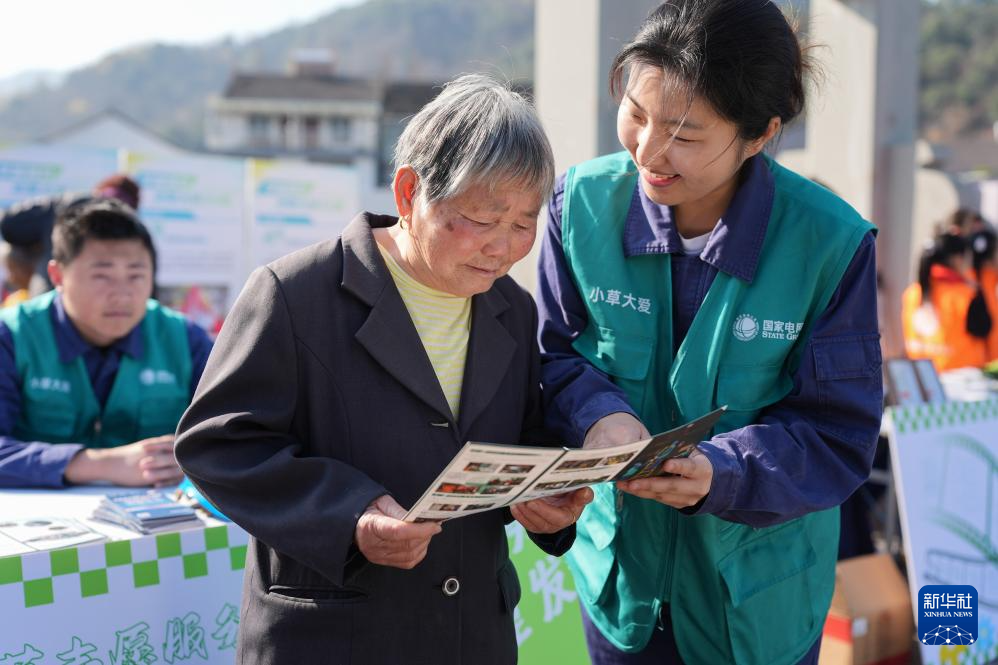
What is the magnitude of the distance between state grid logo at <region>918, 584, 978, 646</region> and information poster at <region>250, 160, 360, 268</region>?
229 inches

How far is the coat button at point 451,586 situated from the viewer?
147cm

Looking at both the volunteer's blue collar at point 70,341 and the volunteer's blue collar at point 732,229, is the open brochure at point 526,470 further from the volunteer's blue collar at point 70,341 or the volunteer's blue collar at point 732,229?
the volunteer's blue collar at point 70,341

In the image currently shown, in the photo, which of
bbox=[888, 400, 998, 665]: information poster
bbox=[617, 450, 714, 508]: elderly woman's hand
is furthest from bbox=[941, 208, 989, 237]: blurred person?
bbox=[617, 450, 714, 508]: elderly woman's hand

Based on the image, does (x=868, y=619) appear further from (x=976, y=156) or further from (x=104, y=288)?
(x=976, y=156)

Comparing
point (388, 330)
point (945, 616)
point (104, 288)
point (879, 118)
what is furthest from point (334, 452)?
point (879, 118)

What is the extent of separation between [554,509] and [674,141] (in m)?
0.66

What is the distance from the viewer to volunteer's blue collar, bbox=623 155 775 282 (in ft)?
5.44

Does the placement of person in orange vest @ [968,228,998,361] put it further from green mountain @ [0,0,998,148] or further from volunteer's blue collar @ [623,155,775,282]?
green mountain @ [0,0,998,148]

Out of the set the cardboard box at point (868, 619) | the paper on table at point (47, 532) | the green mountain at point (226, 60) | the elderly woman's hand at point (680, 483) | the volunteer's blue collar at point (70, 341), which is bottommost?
the cardboard box at point (868, 619)

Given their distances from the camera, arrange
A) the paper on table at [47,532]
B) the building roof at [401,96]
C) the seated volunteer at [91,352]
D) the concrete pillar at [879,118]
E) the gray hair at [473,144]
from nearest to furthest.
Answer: the gray hair at [473,144] → the paper on table at [47,532] → the seated volunteer at [91,352] → the concrete pillar at [879,118] → the building roof at [401,96]

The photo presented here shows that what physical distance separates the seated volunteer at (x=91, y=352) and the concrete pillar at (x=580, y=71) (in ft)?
6.59

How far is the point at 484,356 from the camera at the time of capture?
5.09 feet

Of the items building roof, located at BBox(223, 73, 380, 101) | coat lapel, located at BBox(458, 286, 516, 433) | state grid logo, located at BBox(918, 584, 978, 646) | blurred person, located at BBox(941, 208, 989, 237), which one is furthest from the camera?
building roof, located at BBox(223, 73, 380, 101)

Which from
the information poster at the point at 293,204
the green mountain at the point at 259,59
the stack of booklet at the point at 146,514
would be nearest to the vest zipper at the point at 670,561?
the stack of booklet at the point at 146,514
